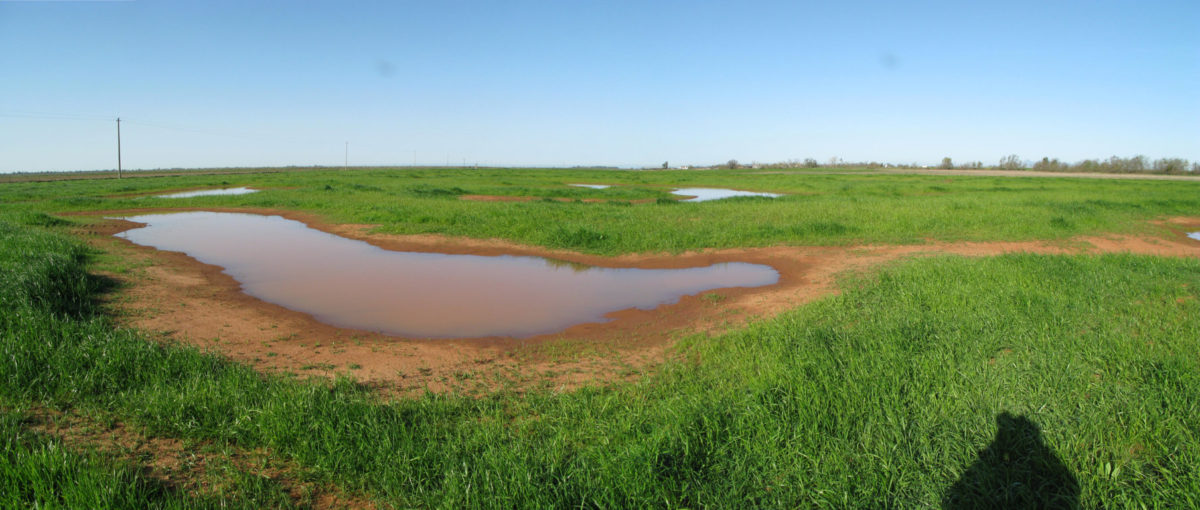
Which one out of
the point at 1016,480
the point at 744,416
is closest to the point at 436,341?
the point at 744,416

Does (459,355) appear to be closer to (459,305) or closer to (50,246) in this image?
(459,305)

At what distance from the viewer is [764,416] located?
349 centimetres

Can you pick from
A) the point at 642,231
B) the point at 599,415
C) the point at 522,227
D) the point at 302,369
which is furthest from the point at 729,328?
the point at 522,227

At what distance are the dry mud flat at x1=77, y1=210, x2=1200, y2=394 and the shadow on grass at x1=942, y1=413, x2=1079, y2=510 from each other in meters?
2.76

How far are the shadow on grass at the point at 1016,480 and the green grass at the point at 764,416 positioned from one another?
11 mm

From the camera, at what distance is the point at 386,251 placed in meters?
12.5

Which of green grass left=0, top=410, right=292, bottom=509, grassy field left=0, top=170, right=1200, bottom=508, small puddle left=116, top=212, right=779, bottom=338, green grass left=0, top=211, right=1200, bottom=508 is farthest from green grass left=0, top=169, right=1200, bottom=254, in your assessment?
green grass left=0, top=410, right=292, bottom=509

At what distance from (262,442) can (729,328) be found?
15.4 ft

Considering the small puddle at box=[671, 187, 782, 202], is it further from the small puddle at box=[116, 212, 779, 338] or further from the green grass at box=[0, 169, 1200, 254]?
the small puddle at box=[116, 212, 779, 338]

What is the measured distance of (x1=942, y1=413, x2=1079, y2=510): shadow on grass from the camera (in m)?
2.66

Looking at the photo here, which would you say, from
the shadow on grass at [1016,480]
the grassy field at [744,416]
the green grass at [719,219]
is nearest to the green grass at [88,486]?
the grassy field at [744,416]

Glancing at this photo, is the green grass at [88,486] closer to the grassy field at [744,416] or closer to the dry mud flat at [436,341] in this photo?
the grassy field at [744,416]

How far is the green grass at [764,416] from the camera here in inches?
110

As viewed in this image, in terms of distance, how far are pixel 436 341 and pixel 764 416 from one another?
13.2ft
